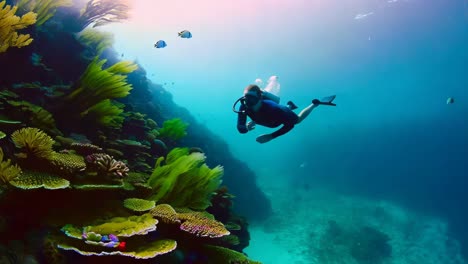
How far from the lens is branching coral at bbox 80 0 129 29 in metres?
6.16

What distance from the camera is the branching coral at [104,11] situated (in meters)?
6.16

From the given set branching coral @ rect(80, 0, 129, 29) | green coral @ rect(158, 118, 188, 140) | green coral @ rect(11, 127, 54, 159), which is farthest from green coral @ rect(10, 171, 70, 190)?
branching coral @ rect(80, 0, 129, 29)

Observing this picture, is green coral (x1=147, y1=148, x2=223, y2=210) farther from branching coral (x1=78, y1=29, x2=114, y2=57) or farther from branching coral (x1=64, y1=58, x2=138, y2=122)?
branching coral (x1=78, y1=29, x2=114, y2=57)

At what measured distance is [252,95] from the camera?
5.15 metres

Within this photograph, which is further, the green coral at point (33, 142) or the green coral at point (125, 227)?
the green coral at point (33, 142)

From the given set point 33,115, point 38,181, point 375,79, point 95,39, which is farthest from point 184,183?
point 375,79

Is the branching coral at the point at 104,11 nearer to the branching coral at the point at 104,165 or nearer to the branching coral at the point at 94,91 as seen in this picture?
the branching coral at the point at 94,91

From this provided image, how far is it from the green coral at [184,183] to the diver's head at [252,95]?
59.8 inches

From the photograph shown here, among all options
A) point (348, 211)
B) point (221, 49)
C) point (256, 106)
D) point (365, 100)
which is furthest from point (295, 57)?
point (256, 106)

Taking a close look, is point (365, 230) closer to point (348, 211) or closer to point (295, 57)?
point (348, 211)

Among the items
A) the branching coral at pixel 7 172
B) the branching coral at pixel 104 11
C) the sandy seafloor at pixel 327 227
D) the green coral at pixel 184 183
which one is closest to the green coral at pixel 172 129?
the branching coral at pixel 104 11

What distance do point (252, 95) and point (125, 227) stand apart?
329 cm

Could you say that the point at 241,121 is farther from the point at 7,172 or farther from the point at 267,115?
the point at 7,172

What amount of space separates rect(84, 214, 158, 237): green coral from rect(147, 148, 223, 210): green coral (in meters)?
1.04
